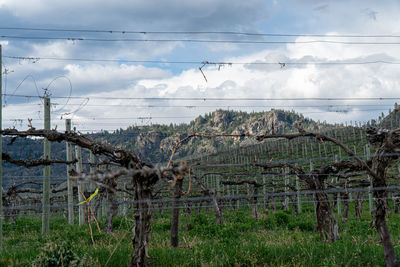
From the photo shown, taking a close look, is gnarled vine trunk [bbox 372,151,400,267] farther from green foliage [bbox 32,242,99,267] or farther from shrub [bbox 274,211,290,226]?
shrub [bbox 274,211,290,226]

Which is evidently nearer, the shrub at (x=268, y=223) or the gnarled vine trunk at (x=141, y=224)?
the gnarled vine trunk at (x=141, y=224)

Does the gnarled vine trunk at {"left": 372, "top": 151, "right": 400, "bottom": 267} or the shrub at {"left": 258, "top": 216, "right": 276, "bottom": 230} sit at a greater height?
the gnarled vine trunk at {"left": 372, "top": 151, "right": 400, "bottom": 267}

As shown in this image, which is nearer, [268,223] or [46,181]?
[46,181]

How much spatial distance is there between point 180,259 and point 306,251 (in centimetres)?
225

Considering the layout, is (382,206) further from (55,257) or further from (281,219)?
(281,219)

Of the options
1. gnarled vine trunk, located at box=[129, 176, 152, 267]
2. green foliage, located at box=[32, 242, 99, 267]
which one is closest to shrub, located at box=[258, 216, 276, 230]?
gnarled vine trunk, located at box=[129, 176, 152, 267]

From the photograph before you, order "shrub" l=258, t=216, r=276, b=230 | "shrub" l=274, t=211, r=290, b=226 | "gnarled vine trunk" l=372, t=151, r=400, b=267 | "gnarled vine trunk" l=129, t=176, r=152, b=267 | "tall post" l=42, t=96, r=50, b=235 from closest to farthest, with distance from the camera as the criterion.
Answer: "gnarled vine trunk" l=129, t=176, r=152, b=267 → "gnarled vine trunk" l=372, t=151, r=400, b=267 → "tall post" l=42, t=96, r=50, b=235 → "shrub" l=258, t=216, r=276, b=230 → "shrub" l=274, t=211, r=290, b=226

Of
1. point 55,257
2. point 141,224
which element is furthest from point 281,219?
point 55,257

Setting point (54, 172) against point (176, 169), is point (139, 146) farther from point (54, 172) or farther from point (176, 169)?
point (176, 169)

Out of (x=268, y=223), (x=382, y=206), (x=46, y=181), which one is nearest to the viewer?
(x=382, y=206)

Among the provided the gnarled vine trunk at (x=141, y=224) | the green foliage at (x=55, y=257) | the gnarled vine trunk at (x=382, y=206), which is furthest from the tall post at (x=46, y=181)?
the gnarled vine trunk at (x=382, y=206)

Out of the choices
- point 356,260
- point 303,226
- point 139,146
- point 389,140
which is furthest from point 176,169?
point 139,146

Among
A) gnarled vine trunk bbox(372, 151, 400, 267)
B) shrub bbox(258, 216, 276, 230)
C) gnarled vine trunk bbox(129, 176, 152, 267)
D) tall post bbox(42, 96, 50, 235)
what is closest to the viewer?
gnarled vine trunk bbox(129, 176, 152, 267)

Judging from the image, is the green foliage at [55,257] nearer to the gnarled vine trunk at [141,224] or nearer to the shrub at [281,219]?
the gnarled vine trunk at [141,224]
